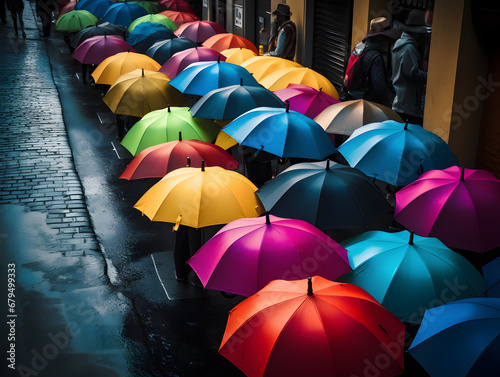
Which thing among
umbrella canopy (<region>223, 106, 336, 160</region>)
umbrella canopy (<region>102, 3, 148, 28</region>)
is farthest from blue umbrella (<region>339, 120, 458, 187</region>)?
umbrella canopy (<region>102, 3, 148, 28</region>)

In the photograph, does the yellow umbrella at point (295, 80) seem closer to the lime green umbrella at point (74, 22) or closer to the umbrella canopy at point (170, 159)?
the umbrella canopy at point (170, 159)

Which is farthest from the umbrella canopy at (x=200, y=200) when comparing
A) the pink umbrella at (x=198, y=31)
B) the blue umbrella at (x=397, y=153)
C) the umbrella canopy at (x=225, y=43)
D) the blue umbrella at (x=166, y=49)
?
the pink umbrella at (x=198, y=31)

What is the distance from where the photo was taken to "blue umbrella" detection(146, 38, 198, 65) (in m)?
14.3

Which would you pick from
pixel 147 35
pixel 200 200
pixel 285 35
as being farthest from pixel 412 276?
pixel 147 35

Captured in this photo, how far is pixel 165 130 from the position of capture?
926 centimetres

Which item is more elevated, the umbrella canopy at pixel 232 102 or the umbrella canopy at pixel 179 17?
the umbrella canopy at pixel 232 102

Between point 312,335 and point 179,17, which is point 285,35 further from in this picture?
point 312,335

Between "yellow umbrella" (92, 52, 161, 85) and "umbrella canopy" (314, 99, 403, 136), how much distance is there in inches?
204

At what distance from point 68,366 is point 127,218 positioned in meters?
3.83

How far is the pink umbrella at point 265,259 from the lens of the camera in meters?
5.56

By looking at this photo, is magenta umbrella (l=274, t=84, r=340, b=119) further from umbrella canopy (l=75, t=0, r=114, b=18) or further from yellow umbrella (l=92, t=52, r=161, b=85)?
umbrella canopy (l=75, t=0, r=114, b=18)

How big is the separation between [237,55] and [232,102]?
178 inches

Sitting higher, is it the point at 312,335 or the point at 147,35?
the point at 312,335

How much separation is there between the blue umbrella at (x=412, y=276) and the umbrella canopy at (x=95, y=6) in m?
18.0
